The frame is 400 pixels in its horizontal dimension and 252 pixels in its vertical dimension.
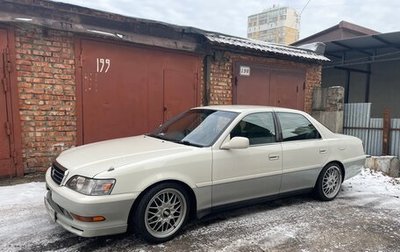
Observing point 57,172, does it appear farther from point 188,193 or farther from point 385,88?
point 385,88

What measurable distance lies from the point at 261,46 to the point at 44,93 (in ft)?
16.4

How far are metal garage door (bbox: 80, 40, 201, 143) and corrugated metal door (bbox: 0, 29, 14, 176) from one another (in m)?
1.19

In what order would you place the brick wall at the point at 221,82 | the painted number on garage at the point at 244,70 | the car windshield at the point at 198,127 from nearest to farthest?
the car windshield at the point at 198,127, the brick wall at the point at 221,82, the painted number on garage at the point at 244,70

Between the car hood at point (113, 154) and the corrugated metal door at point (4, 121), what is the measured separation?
2.10m

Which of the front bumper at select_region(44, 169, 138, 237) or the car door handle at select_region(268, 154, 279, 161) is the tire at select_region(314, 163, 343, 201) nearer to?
the car door handle at select_region(268, 154, 279, 161)

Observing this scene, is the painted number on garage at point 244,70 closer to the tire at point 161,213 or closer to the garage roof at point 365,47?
the garage roof at point 365,47

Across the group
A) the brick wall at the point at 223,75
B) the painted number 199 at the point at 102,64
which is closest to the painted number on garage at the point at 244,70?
the brick wall at the point at 223,75

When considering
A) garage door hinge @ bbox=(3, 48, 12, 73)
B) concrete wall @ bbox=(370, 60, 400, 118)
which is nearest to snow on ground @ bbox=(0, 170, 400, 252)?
garage door hinge @ bbox=(3, 48, 12, 73)

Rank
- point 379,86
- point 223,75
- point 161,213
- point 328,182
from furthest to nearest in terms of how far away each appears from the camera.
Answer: point 379,86, point 223,75, point 328,182, point 161,213

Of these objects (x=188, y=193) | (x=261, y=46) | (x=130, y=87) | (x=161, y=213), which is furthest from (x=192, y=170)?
(x=261, y=46)

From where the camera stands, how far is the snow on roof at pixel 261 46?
23.2 ft

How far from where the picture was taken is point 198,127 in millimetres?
4090

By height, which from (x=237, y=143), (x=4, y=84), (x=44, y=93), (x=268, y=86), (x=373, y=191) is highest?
(x=268, y=86)

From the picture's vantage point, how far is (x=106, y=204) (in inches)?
117
